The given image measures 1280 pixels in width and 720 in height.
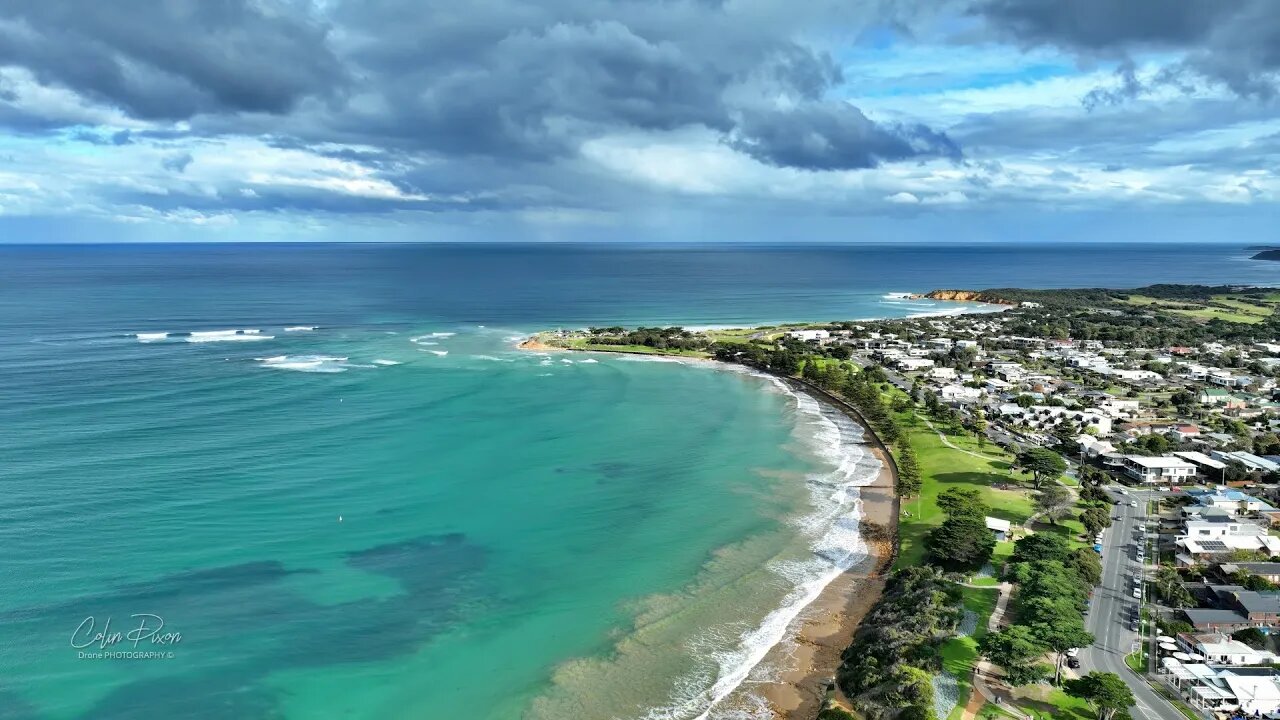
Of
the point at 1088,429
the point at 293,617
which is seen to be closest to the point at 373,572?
the point at 293,617

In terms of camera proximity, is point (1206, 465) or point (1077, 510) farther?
point (1206, 465)

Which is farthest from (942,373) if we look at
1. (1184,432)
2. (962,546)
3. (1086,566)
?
(1086,566)

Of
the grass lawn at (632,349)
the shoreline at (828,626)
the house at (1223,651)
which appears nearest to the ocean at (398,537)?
the shoreline at (828,626)

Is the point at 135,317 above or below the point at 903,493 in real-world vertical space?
above

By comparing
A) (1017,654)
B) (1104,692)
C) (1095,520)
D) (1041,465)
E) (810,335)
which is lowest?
(1104,692)

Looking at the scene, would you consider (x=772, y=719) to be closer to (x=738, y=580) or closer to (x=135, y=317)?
(x=738, y=580)

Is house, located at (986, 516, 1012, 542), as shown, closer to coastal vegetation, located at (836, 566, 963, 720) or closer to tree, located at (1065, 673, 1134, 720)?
coastal vegetation, located at (836, 566, 963, 720)

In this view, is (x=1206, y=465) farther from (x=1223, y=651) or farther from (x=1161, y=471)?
(x=1223, y=651)
